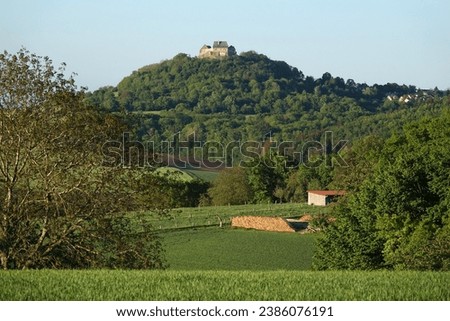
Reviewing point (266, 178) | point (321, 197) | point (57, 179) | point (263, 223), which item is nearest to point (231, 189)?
point (266, 178)

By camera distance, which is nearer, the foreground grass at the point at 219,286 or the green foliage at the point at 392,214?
the foreground grass at the point at 219,286

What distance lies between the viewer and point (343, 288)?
58.2ft

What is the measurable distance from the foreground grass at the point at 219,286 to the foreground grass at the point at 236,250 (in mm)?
33965

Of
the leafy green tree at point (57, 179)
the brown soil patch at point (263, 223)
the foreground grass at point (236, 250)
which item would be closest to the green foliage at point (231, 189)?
the brown soil patch at point (263, 223)

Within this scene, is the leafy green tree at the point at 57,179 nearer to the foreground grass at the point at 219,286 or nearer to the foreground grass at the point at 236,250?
the foreground grass at the point at 219,286

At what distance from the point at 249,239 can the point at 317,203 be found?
97.4 ft

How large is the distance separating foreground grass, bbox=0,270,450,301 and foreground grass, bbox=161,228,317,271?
111 ft

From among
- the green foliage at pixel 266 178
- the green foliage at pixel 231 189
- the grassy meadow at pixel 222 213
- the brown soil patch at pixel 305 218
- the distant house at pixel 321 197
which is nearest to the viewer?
the grassy meadow at pixel 222 213

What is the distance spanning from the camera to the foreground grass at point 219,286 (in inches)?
658

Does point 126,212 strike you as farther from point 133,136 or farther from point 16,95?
point 16,95

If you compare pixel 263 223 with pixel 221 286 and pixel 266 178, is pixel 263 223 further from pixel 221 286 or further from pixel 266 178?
pixel 221 286

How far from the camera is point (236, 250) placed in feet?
213

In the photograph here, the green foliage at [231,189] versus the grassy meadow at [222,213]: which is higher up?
the green foliage at [231,189]

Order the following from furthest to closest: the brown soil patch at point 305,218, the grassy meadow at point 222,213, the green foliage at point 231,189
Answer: the green foliage at point 231,189, the brown soil patch at point 305,218, the grassy meadow at point 222,213
